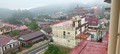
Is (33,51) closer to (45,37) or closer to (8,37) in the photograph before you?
(45,37)

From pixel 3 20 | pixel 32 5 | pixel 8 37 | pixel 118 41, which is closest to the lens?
pixel 118 41

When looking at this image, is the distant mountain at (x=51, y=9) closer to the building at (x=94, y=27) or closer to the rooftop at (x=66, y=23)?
the rooftop at (x=66, y=23)

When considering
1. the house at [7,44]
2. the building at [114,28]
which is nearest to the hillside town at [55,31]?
the house at [7,44]

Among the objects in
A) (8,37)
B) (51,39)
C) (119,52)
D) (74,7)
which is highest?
(74,7)

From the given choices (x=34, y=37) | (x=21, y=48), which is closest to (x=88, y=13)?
(x=34, y=37)

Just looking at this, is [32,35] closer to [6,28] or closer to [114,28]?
[6,28]

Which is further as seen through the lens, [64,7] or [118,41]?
[64,7]

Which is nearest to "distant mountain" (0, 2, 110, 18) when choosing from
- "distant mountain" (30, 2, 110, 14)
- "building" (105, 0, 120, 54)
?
"distant mountain" (30, 2, 110, 14)
